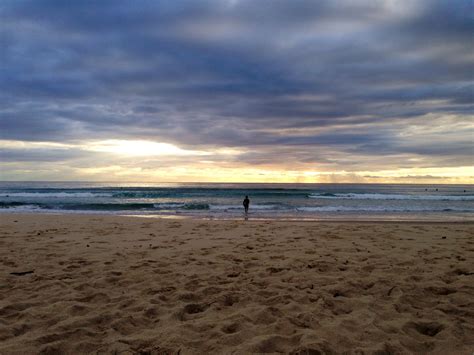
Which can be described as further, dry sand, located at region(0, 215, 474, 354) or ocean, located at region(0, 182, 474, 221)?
ocean, located at region(0, 182, 474, 221)

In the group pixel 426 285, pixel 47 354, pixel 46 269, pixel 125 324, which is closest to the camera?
pixel 47 354

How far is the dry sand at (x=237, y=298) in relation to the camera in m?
3.20

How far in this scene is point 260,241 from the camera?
880cm

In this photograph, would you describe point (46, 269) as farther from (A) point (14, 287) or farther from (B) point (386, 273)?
(B) point (386, 273)

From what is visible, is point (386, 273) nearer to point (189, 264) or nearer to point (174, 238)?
point (189, 264)

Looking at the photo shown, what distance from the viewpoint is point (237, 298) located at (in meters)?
4.34

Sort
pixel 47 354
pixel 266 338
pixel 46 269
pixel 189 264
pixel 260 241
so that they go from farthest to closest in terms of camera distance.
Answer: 1. pixel 260 241
2. pixel 189 264
3. pixel 46 269
4. pixel 266 338
5. pixel 47 354

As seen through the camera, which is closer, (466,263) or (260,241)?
(466,263)

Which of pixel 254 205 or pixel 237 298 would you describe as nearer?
pixel 237 298

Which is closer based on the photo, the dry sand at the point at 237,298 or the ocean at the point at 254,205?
the dry sand at the point at 237,298

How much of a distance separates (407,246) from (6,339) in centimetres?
799

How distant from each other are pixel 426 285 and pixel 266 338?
2.91 metres

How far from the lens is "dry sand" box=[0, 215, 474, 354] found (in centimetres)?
320

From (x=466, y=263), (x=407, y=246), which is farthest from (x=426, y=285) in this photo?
(x=407, y=246)
